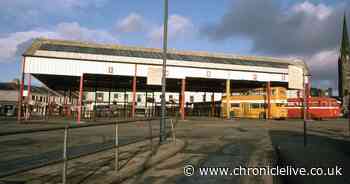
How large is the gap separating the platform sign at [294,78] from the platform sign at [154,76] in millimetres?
4762

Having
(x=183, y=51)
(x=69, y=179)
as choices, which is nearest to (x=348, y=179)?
(x=69, y=179)

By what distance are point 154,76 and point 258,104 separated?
29517 mm

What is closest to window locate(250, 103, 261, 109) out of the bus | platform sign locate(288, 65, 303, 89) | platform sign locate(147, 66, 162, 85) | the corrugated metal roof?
the bus

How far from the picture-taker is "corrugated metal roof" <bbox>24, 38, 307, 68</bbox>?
110 ft

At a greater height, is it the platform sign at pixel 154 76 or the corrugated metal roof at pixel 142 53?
the corrugated metal roof at pixel 142 53

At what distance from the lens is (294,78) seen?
11219mm

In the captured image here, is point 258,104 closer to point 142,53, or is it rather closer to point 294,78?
point 142,53

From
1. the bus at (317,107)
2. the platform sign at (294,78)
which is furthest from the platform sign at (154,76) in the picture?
the bus at (317,107)

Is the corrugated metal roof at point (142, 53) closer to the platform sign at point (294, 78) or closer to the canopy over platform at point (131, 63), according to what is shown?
the canopy over platform at point (131, 63)

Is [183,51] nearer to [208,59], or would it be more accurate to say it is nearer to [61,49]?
[208,59]

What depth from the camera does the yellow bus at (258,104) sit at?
37812mm

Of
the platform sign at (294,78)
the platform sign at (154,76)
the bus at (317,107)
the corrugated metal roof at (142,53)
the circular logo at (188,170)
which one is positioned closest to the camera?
the circular logo at (188,170)

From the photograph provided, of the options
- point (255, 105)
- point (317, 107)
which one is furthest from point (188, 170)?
point (317, 107)

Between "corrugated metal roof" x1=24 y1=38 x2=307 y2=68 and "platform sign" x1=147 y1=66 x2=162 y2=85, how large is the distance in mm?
22143
